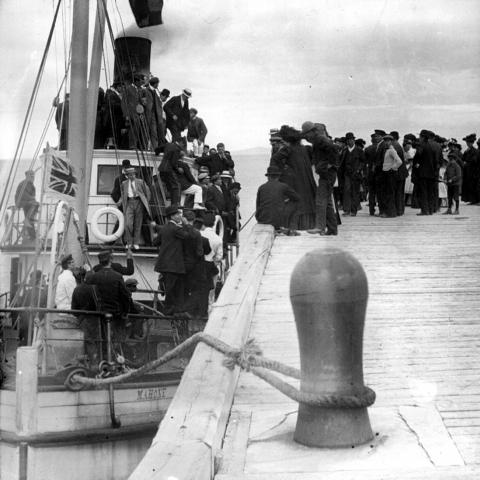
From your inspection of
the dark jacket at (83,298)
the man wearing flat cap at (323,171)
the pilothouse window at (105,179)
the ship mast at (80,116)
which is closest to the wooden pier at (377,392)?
the man wearing flat cap at (323,171)

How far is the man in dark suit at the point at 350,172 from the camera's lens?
18.7 m

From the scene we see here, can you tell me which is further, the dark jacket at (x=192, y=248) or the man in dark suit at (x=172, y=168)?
the man in dark suit at (x=172, y=168)

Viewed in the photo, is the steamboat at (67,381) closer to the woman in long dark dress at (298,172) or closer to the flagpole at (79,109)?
the flagpole at (79,109)

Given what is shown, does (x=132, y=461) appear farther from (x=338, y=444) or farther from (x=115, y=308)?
(x=338, y=444)

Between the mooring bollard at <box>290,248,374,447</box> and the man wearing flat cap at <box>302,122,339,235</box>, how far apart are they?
332 inches

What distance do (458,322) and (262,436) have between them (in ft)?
11.4

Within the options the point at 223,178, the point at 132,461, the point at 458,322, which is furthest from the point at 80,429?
the point at 223,178

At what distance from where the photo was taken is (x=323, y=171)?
13578 mm

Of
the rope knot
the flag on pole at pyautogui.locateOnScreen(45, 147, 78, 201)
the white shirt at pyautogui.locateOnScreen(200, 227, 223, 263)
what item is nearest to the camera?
the rope knot

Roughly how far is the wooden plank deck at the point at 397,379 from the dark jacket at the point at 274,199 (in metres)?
1.62

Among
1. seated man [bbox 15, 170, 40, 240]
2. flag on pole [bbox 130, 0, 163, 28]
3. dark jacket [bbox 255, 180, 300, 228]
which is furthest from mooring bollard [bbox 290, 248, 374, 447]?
flag on pole [bbox 130, 0, 163, 28]

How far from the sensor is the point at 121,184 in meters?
18.7

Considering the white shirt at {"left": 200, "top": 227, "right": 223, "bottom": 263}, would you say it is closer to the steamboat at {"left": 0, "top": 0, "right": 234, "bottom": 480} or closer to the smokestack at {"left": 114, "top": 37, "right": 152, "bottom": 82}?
the steamboat at {"left": 0, "top": 0, "right": 234, "bottom": 480}

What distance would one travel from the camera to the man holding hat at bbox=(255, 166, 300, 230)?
14.3 m
